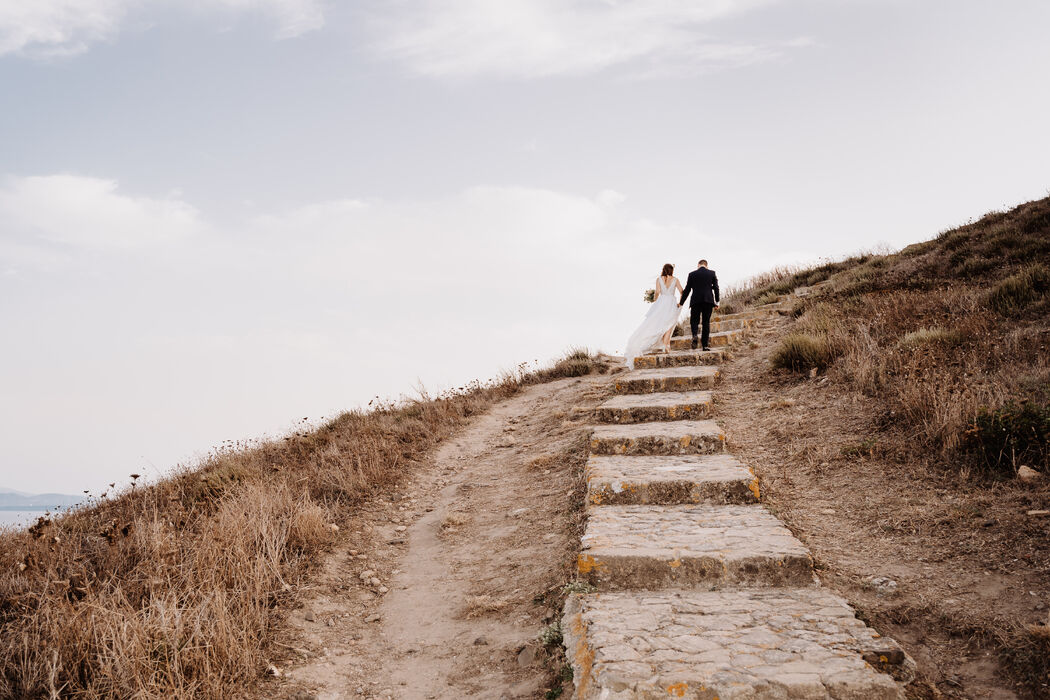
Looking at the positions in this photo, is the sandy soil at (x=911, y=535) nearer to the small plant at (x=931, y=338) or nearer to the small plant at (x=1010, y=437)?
the small plant at (x=1010, y=437)

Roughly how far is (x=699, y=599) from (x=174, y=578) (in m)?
3.56

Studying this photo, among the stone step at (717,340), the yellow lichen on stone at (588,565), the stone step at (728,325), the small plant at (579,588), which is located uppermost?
the stone step at (728,325)

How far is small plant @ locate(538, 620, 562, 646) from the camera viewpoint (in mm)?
3685

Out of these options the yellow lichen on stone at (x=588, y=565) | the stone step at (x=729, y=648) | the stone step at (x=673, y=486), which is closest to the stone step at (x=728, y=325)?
the stone step at (x=673, y=486)

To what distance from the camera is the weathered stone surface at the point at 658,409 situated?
7621mm

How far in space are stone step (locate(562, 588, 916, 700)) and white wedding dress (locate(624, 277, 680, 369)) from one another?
7634 mm

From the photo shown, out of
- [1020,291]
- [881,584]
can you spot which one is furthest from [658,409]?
[1020,291]

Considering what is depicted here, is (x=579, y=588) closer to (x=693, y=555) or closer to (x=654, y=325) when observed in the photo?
(x=693, y=555)

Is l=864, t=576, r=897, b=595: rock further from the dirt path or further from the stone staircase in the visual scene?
the dirt path

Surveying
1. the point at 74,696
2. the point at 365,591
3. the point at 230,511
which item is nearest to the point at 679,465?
the point at 365,591

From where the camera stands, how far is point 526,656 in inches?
147

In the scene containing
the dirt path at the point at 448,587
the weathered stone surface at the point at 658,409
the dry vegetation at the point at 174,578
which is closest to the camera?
the dry vegetation at the point at 174,578

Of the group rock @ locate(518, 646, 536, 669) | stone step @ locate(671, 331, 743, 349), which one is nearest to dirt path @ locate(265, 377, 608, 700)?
rock @ locate(518, 646, 536, 669)

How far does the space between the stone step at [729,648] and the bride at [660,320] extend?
25.1 ft
